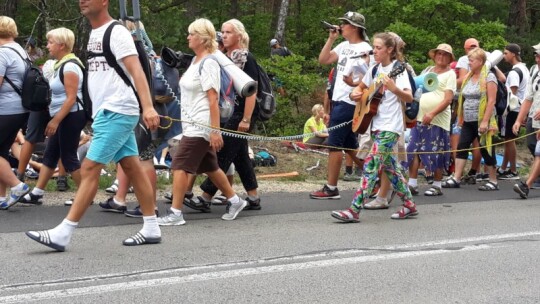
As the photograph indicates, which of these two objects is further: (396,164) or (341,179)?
(341,179)

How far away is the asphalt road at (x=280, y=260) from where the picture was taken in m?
5.05

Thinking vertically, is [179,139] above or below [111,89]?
below

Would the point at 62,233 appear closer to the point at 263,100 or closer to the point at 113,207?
the point at 113,207

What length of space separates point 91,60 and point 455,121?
6974 millimetres

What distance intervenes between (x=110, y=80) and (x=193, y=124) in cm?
136

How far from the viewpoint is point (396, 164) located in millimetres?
7922

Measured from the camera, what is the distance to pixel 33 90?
25.0 feet

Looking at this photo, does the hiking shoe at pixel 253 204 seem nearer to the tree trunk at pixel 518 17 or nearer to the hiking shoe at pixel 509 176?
the hiking shoe at pixel 509 176

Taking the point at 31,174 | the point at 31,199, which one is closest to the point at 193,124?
the point at 31,199

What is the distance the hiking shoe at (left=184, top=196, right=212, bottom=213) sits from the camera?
8141 mm

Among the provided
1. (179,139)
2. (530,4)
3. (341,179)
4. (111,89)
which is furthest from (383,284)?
(530,4)

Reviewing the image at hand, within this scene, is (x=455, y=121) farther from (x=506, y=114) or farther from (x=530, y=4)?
(x=530, y=4)

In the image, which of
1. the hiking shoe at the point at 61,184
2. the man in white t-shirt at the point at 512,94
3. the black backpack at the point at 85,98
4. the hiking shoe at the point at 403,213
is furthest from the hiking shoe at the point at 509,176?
the black backpack at the point at 85,98

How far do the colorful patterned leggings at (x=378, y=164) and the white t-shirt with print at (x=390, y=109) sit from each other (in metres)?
0.06
